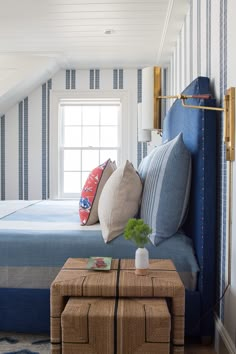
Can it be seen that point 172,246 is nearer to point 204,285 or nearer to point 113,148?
point 204,285

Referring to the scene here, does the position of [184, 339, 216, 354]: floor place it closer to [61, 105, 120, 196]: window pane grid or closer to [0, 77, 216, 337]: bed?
[0, 77, 216, 337]: bed

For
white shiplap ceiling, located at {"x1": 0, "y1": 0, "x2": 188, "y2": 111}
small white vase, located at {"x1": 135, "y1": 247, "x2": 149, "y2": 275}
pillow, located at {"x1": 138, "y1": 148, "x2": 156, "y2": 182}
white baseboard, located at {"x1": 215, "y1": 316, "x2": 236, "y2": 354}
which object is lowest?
white baseboard, located at {"x1": 215, "y1": 316, "x2": 236, "y2": 354}

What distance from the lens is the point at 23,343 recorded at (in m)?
1.67

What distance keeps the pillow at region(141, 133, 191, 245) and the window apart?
2.73m

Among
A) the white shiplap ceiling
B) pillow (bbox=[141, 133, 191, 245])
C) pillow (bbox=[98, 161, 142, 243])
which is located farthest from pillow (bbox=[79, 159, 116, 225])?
the white shiplap ceiling

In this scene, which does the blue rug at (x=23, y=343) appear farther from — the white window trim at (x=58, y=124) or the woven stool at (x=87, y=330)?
the white window trim at (x=58, y=124)

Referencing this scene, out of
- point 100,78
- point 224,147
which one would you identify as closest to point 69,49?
point 100,78

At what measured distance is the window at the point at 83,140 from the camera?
446 centimetres

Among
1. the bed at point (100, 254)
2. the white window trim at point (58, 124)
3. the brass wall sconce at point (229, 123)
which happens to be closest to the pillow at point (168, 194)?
the bed at point (100, 254)

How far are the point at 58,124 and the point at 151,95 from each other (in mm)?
2076

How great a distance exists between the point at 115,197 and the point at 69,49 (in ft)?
8.25

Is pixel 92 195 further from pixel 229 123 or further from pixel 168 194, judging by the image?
pixel 229 123

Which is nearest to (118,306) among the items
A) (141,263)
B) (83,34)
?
(141,263)

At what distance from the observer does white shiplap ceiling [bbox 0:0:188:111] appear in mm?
2760
